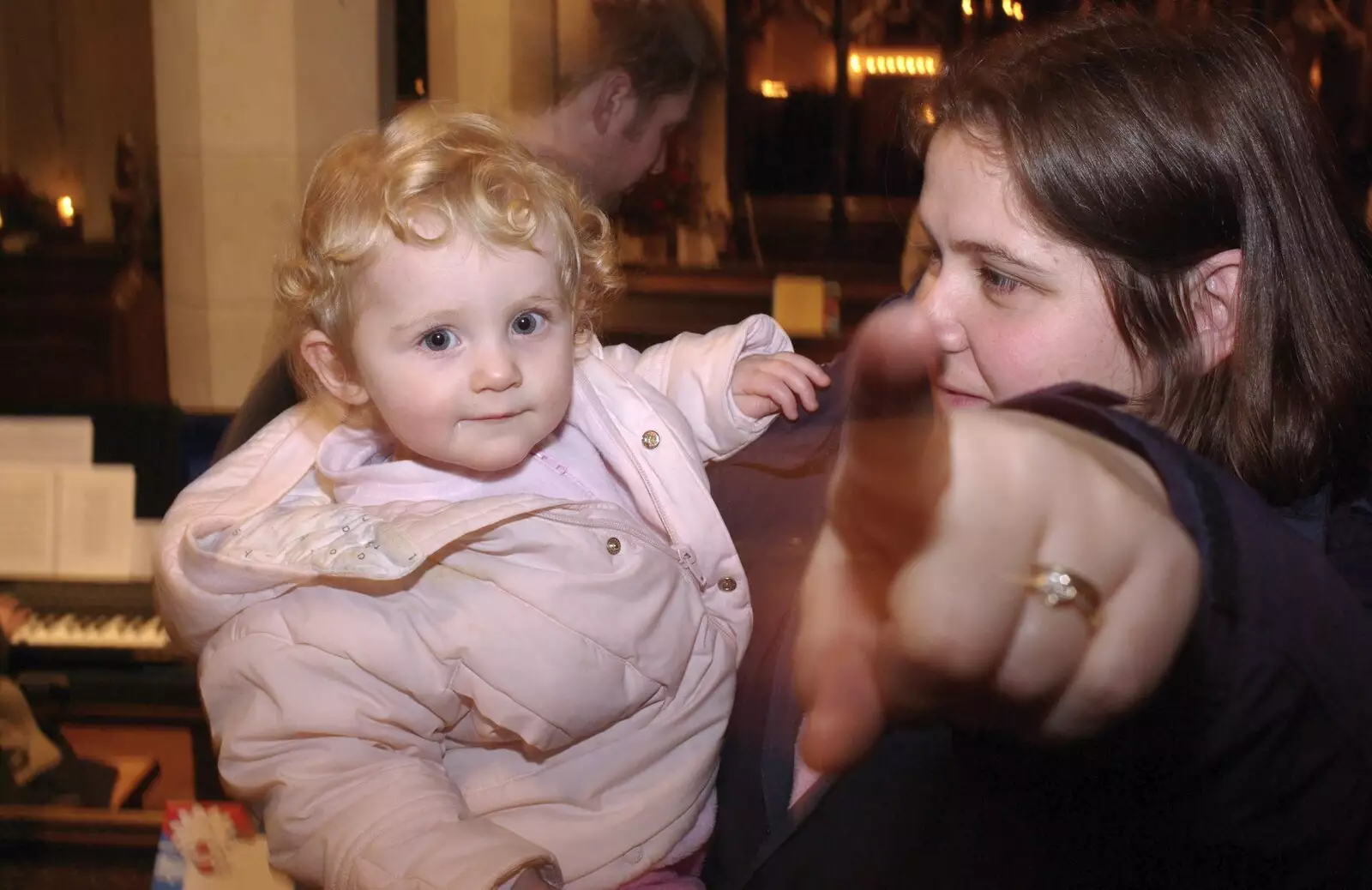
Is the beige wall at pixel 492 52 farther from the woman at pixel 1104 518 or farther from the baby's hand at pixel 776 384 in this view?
the woman at pixel 1104 518

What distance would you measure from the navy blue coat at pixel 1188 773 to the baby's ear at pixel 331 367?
1.40 ft

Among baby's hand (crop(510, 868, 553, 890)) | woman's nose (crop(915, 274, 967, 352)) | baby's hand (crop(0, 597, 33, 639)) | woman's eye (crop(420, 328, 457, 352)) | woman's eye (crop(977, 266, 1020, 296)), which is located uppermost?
woman's eye (crop(977, 266, 1020, 296))

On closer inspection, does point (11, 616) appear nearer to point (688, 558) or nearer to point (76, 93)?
point (76, 93)

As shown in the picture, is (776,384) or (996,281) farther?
(776,384)

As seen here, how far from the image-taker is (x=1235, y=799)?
42cm

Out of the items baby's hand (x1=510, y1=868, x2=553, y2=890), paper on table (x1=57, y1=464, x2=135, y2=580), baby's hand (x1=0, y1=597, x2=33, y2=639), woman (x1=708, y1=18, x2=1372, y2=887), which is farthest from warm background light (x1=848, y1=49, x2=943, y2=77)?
baby's hand (x1=0, y1=597, x2=33, y2=639)

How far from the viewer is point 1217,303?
19.4 inches

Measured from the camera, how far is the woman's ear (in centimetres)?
49

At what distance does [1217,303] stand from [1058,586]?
0.64 feet

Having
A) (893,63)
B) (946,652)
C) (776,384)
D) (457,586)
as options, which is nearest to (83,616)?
(457,586)

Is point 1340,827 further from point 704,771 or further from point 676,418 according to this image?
point 676,418

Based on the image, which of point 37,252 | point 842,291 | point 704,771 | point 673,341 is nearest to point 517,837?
point 704,771

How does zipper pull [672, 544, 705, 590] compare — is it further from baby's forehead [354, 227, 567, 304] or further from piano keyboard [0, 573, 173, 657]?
piano keyboard [0, 573, 173, 657]

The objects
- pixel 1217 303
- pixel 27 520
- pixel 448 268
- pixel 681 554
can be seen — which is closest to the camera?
pixel 1217 303
